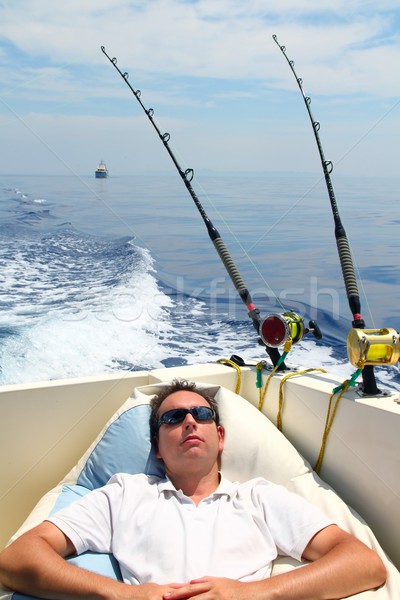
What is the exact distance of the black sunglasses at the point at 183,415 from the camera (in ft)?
6.07

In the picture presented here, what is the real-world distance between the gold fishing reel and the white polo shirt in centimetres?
43

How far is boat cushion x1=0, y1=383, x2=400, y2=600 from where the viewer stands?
188cm

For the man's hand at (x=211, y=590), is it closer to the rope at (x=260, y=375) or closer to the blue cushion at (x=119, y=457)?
the blue cushion at (x=119, y=457)

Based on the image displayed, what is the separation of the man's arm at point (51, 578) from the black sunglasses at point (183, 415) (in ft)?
1.62

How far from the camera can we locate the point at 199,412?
6.12 ft

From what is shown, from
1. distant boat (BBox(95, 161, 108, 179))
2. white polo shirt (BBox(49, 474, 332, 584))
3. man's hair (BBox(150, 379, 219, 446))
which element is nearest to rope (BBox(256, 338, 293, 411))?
man's hair (BBox(150, 379, 219, 446))

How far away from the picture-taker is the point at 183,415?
1.85 m

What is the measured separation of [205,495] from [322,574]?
43 cm

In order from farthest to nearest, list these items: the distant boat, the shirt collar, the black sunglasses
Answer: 1. the distant boat
2. the black sunglasses
3. the shirt collar

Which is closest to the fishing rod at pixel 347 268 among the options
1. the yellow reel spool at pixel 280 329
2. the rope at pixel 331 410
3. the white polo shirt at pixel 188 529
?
the rope at pixel 331 410

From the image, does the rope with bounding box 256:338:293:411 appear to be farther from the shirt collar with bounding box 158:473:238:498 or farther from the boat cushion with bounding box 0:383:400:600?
the shirt collar with bounding box 158:473:238:498

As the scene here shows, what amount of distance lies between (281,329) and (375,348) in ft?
1.61

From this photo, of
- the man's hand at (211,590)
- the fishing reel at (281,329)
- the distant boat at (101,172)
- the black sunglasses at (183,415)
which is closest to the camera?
the man's hand at (211,590)

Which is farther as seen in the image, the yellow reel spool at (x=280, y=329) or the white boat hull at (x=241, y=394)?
the yellow reel spool at (x=280, y=329)
